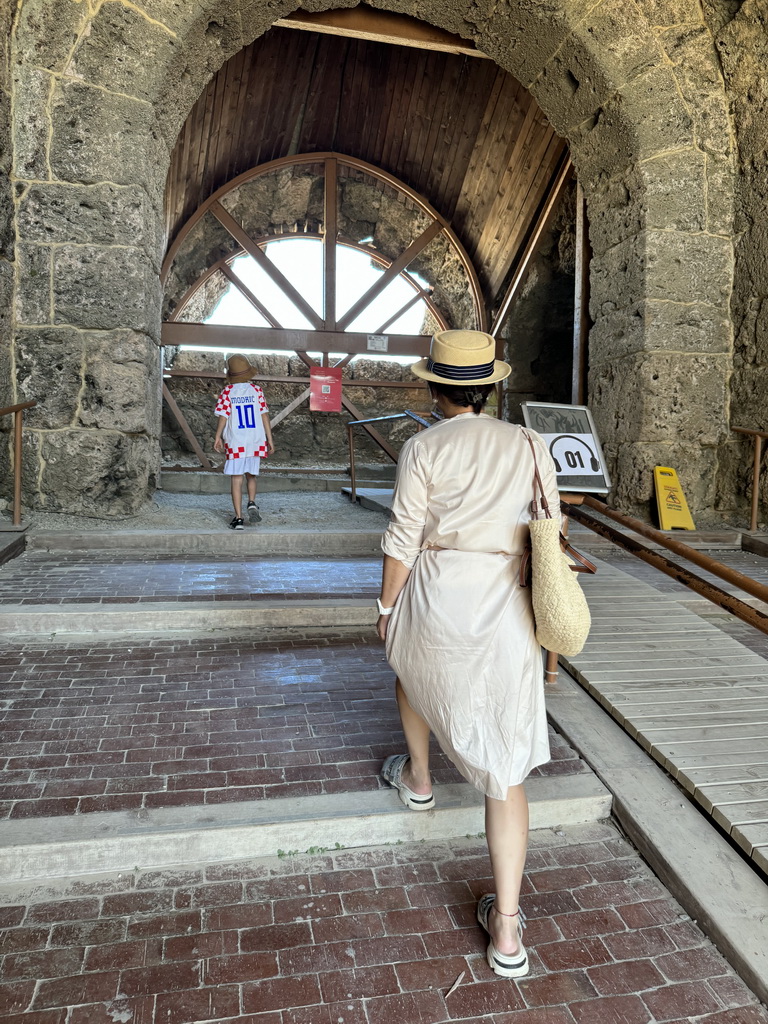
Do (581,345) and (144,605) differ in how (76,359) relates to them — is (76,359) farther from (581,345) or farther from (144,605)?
(581,345)

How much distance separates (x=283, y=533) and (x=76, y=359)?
6.54ft

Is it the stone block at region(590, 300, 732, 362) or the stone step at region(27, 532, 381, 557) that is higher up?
the stone block at region(590, 300, 732, 362)

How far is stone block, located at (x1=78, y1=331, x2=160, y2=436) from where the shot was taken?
543 centimetres

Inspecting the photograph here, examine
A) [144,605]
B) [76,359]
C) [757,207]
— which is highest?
[757,207]

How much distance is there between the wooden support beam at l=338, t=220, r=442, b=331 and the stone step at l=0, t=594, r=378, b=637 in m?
6.85

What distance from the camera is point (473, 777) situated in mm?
1771

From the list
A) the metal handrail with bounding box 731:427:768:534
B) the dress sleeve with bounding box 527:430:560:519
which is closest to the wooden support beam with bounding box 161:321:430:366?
the metal handrail with bounding box 731:427:768:534

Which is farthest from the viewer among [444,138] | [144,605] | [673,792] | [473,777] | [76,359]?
[444,138]

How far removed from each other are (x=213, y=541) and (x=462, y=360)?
3701mm

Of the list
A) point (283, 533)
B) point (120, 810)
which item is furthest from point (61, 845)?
point (283, 533)

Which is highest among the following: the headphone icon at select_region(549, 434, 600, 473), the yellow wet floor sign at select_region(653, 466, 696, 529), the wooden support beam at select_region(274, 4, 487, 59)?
the wooden support beam at select_region(274, 4, 487, 59)

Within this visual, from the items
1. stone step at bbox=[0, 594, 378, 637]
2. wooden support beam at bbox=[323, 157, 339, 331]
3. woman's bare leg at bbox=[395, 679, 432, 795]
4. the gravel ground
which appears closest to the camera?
woman's bare leg at bbox=[395, 679, 432, 795]

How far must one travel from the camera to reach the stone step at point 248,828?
6.45 feet

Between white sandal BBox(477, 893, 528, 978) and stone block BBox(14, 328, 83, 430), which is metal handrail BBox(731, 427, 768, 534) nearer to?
white sandal BBox(477, 893, 528, 978)
